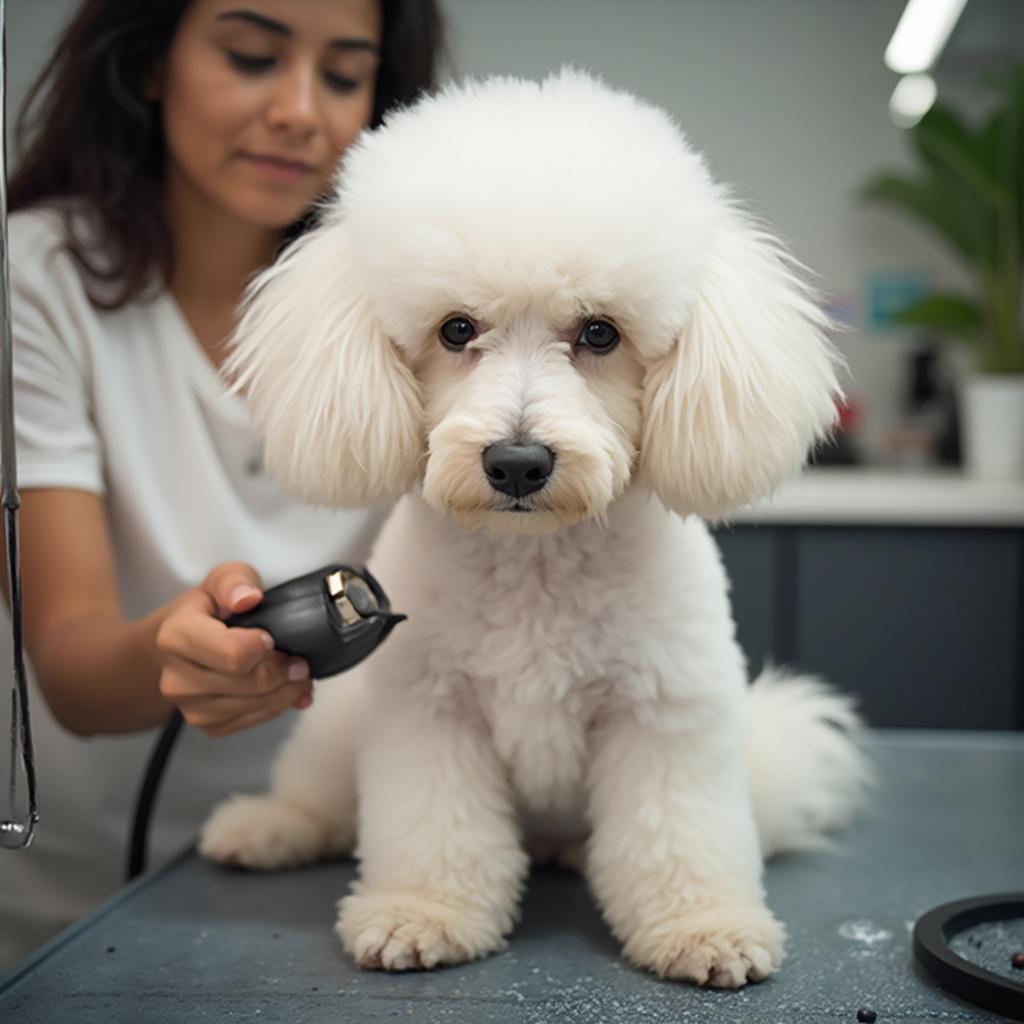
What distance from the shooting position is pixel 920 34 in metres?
2.79

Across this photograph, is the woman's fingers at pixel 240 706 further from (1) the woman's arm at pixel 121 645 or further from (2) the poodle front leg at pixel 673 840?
(2) the poodle front leg at pixel 673 840

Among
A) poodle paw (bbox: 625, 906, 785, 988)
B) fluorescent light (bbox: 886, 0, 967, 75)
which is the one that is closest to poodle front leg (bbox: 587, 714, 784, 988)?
poodle paw (bbox: 625, 906, 785, 988)

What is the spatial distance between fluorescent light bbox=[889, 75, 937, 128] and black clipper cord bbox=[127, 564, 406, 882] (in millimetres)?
2534

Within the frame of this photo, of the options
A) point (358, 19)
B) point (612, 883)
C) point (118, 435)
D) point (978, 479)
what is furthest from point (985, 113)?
point (612, 883)

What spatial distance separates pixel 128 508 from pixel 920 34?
227 cm

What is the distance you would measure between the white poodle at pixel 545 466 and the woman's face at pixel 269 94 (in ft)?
1.13

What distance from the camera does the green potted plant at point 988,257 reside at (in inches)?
100

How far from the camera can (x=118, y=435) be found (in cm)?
130

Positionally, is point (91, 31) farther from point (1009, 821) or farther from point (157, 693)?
point (1009, 821)

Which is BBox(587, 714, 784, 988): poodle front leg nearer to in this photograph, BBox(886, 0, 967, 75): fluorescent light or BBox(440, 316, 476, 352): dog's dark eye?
BBox(440, 316, 476, 352): dog's dark eye

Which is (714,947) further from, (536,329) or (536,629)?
(536,329)

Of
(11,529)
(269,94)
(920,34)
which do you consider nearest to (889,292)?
(920,34)

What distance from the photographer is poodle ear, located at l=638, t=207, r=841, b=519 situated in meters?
0.80

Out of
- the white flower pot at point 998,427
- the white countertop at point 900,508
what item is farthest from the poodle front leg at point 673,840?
the white flower pot at point 998,427
